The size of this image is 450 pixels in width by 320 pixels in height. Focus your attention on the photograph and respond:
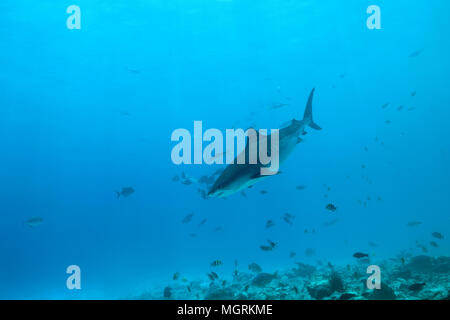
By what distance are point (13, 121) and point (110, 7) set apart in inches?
1090

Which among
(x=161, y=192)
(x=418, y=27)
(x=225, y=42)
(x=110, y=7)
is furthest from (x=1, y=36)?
(x=161, y=192)

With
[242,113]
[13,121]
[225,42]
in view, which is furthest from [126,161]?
[225,42]

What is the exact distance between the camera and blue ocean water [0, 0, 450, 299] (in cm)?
3172

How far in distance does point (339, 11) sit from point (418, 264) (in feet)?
100

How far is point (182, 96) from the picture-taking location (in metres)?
63.0

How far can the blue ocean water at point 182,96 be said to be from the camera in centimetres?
3172

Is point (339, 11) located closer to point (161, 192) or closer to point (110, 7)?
point (110, 7)

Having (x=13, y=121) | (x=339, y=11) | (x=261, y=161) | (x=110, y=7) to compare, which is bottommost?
(x=261, y=161)

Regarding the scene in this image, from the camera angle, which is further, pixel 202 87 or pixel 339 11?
pixel 202 87

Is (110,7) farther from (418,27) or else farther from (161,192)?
(161,192)
